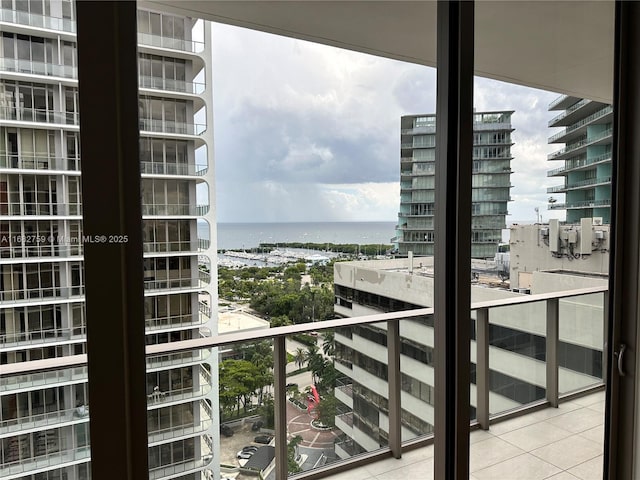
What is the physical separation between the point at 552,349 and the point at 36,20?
8.06 ft

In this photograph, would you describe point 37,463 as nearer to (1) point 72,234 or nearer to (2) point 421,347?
(1) point 72,234

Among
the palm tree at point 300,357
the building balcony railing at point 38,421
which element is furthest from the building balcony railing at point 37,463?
the palm tree at point 300,357

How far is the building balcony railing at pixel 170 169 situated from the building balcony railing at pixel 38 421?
82 cm

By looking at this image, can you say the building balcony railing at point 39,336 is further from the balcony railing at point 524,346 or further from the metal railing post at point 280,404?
the metal railing post at point 280,404

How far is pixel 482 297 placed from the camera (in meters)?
1.82

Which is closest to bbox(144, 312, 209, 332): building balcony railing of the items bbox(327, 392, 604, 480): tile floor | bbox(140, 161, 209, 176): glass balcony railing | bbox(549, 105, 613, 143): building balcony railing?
bbox(140, 161, 209, 176): glass balcony railing

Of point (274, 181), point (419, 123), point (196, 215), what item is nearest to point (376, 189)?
point (419, 123)

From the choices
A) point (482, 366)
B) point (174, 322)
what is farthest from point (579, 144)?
point (174, 322)

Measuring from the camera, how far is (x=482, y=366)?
2020 millimetres

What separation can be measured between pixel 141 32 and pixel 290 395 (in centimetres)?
195

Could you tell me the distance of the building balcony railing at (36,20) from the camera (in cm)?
122

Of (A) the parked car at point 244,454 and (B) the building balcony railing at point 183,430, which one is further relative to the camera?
(A) the parked car at point 244,454

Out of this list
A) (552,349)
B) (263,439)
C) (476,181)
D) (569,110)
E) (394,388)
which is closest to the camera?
(476,181)

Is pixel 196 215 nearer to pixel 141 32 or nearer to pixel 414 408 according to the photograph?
pixel 141 32
